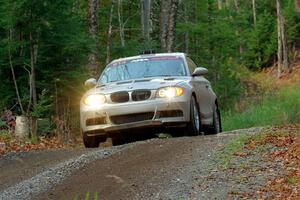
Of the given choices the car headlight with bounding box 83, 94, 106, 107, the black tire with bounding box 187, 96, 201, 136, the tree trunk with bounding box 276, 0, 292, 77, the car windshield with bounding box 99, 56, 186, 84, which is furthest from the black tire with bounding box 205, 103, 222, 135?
the tree trunk with bounding box 276, 0, 292, 77

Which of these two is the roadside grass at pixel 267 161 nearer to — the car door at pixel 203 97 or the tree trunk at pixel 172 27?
the car door at pixel 203 97

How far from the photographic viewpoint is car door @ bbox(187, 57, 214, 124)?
482 inches

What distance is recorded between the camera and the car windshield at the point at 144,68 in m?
12.4

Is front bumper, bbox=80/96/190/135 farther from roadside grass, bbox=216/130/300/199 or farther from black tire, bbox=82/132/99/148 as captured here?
roadside grass, bbox=216/130/300/199

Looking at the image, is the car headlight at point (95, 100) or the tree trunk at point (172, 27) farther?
the tree trunk at point (172, 27)

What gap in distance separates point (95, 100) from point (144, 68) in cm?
153

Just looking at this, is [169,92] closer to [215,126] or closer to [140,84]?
[140,84]

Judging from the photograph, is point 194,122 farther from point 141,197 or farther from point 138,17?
point 138,17

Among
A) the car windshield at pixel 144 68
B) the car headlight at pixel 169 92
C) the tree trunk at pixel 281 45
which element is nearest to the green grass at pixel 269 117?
the car windshield at pixel 144 68

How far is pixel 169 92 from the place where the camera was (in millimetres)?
11258

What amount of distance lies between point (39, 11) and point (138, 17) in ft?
69.5

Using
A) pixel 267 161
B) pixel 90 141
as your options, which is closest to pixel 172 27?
pixel 90 141

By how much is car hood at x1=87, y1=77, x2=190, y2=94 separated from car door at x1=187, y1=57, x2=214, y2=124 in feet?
1.63

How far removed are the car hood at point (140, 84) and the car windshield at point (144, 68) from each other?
1.77 ft
